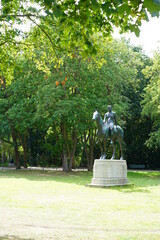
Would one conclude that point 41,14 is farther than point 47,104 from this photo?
No

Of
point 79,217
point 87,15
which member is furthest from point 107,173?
point 87,15

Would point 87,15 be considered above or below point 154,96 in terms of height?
below

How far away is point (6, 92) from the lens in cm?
3503

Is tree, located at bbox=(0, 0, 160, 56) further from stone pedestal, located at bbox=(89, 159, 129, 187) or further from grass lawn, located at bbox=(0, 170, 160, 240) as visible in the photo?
stone pedestal, located at bbox=(89, 159, 129, 187)

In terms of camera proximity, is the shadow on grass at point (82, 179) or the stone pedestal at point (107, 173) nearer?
the shadow on grass at point (82, 179)

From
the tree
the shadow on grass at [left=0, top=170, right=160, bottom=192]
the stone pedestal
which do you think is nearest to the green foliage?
the shadow on grass at [left=0, top=170, right=160, bottom=192]

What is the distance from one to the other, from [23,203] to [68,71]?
59.9 feet

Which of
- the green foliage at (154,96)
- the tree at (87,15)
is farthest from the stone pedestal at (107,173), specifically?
the green foliage at (154,96)

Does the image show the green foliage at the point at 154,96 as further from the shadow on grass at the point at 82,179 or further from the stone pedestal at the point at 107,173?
the stone pedestal at the point at 107,173

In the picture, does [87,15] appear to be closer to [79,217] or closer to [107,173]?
[79,217]

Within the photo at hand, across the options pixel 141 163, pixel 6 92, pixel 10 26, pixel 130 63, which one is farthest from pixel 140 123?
pixel 10 26

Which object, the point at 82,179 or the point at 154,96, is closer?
the point at 82,179

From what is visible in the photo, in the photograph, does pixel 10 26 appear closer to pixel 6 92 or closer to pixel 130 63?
pixel 6 92

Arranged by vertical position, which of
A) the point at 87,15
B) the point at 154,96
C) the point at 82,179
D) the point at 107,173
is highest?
the point at 154,96
